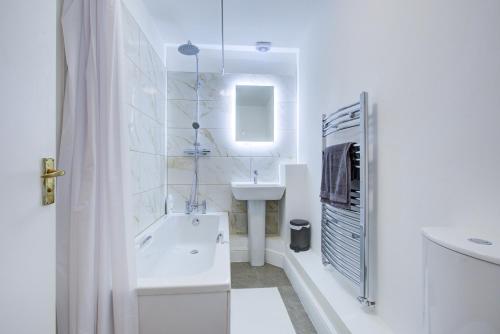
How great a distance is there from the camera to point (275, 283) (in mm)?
2354

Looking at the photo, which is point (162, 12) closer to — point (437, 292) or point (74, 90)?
point (74, 90)

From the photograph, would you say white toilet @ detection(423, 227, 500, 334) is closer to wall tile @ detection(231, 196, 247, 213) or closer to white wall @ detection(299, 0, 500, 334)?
white wall @ detection(299, 0, 500, 334)

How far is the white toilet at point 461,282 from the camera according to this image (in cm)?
61

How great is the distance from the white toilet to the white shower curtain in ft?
4.17

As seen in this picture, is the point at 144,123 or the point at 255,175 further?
the point at 255,175

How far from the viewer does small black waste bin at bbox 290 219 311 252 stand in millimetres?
2434

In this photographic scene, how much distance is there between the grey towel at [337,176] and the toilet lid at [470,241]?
0.69 m

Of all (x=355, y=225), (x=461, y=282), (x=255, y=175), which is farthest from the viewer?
(x=255, y=175)

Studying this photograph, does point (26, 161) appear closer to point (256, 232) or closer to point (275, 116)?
point (256, 232)

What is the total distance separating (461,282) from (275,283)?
6.24 feet

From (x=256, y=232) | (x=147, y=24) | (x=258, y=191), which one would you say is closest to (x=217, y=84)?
(x=147, y=24)

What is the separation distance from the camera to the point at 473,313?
641 mm

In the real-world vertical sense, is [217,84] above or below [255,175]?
above

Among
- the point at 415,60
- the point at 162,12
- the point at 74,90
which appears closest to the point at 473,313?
the point at 415,60
